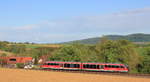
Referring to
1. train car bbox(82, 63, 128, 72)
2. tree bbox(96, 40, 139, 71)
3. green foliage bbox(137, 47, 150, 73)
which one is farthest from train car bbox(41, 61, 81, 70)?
green foliage bbox(137, 47, 150, 73)

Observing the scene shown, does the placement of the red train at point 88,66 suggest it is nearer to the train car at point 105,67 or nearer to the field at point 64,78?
the train car at point 105,67

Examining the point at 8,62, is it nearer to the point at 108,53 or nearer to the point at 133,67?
the point at 108,53

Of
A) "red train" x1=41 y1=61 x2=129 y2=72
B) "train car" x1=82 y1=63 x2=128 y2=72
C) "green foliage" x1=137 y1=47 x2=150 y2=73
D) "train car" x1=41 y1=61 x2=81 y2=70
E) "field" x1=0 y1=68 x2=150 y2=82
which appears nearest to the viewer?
"field" x1=0 y1=68 x2=150 y2=82

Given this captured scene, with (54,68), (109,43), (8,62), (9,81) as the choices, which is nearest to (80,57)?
(109,43)

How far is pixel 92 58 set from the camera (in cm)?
8181

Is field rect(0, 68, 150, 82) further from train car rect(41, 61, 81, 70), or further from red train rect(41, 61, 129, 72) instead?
train car rect(41, 61, 81, 70)

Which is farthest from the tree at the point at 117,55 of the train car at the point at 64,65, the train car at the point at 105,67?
the train car at the point at 64,65

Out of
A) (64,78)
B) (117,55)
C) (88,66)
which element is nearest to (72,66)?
(88,66)

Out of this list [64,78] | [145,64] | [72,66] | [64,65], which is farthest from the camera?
[145,64]

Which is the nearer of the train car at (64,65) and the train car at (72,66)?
the train car at (72,66)

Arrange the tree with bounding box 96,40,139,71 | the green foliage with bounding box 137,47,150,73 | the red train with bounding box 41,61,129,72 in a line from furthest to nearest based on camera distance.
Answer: the tree with bounding box 96,40,139,71 → the green foliage with bounding box 137,47,150,73 → the red train with bounding box 41,61,129,72

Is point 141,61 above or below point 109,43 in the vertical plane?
below

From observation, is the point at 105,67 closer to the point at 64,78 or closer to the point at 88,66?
the point at 88,66

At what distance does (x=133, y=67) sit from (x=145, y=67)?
5491 millimetres
